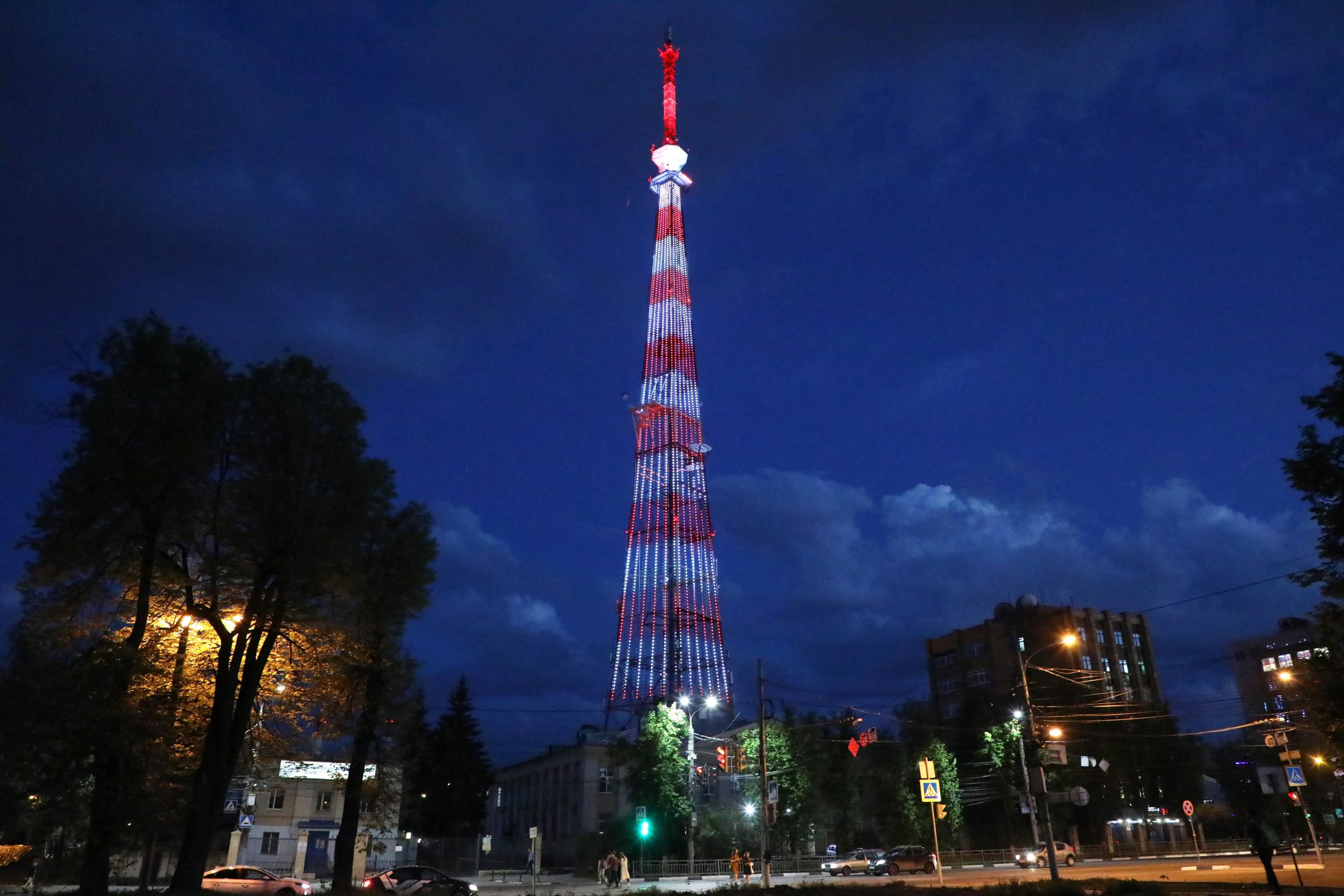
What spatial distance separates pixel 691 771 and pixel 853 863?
11974mm

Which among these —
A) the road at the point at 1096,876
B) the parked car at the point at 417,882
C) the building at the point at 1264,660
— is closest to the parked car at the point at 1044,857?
the road at the point at 1096,876

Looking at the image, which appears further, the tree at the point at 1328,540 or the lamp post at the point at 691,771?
the lamp post at the point at 691,771

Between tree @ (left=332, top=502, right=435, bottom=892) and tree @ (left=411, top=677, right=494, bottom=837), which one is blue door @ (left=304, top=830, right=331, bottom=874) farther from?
tree @ (left=332, top=502, right=435, bottom=892)

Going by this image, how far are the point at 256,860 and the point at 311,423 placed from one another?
39845 mm

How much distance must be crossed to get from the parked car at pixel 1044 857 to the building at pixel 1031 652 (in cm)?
4178

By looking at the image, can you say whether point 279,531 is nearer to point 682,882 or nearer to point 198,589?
point 198,589

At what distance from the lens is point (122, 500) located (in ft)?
80.4

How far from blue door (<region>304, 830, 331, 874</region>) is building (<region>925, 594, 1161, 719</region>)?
63031mm

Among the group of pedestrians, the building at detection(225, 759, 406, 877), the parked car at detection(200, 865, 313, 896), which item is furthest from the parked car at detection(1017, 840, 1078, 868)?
the parked car at detection(200, 865, 313, 896)

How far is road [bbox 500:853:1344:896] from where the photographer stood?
99.1 ft

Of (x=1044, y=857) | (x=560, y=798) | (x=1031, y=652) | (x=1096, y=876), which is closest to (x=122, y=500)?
(x=1096, y=876)

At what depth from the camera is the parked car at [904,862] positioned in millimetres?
53562

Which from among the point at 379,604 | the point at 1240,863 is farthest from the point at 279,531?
the point at 1240,863

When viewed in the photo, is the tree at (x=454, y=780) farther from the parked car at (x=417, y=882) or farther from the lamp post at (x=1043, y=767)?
the lamp post at (x=1043, y=767)
